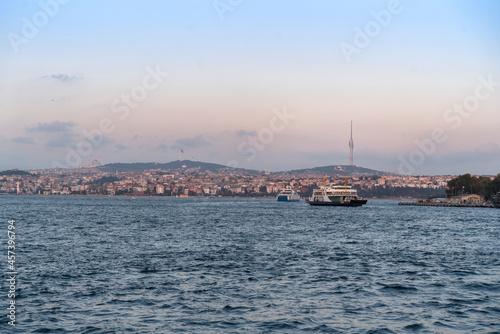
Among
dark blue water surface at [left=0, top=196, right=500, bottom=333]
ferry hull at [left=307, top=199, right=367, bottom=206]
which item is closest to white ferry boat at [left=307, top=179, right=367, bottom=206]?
ferry hull at [left=307, top=199, right=367, bottom=206]

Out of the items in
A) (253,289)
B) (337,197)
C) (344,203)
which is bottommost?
(253,289)

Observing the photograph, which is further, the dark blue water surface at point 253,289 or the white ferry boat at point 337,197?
the white ferry boat at point 337,197

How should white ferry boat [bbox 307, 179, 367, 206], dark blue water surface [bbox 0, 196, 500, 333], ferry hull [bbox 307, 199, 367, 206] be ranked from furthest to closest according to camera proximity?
white ferry boat [bbox 307, 179, 367, 206], ferry hull [bbox 307, 199, 367, 206], dark blue water surface [bbox 0, 196, 500, 333]

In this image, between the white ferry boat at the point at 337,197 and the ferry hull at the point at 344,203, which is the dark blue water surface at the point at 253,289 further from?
the white ferry boat at the point at 337,197

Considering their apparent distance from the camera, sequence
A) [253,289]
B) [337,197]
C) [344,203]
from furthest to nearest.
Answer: [337,197], [344,203], [253,289]

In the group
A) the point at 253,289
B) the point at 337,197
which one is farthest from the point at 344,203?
the point at 253,289

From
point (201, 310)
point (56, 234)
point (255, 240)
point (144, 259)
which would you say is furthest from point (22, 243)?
point (201, 310)

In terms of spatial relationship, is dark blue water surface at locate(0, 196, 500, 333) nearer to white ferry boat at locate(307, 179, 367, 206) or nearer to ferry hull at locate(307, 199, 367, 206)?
ferry hull at locate(307, 199, 367, 206)

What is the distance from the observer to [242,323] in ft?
52.8

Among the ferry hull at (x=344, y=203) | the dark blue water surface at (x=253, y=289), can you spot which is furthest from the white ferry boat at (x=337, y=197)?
the dark blue water surface at (x=253, y=289)

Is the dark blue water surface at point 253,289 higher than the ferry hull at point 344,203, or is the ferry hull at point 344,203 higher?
the ferry hull at point 344,203

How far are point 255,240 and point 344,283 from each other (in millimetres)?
20052

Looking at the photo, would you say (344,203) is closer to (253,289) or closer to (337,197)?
(337,197)

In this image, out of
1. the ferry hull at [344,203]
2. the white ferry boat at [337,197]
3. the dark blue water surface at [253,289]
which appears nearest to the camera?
the dark blue water surface at [253,289]
